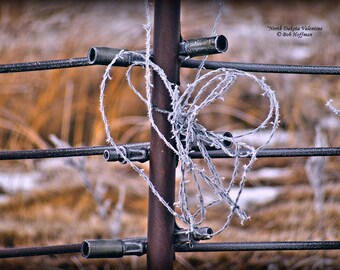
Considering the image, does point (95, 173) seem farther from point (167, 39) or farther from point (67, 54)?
point (167, 39)

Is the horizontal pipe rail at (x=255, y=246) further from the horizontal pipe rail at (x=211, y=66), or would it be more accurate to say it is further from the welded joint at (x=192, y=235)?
the horizontal pipe rail at (x=211, y=66)

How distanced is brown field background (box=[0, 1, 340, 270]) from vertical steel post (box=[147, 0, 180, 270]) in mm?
1581

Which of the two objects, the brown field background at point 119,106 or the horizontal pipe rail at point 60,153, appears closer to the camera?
the horizontal pipe rail at point 60,153

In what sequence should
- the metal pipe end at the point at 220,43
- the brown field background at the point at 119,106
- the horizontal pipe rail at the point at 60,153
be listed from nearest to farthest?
1. the metal pipe end at the point at 220,43
2. the horizontal pipe rail at the point at 60,153
3. the brown field background at the point at 119,106

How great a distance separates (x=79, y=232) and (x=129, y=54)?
1.63 metres

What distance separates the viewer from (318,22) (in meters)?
3.45

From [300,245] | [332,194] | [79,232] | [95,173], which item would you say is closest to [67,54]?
[95,173]

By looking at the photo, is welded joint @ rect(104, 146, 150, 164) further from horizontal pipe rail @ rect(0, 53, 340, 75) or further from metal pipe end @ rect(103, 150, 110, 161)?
horizontal pipe rail @ rect(0, 53, 340, 75)

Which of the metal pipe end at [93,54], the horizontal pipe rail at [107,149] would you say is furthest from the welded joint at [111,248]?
the metal pipe end at [93,54]

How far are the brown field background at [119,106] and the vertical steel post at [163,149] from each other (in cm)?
158

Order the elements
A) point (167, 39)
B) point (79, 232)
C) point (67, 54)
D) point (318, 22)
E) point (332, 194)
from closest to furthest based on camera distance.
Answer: point (167, 39) → point (79, 232) → point (332, 194) → point (67, 54) → point (318, 22)

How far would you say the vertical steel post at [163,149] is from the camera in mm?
844

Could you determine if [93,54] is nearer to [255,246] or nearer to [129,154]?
[129,154]

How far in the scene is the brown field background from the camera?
267 cm
